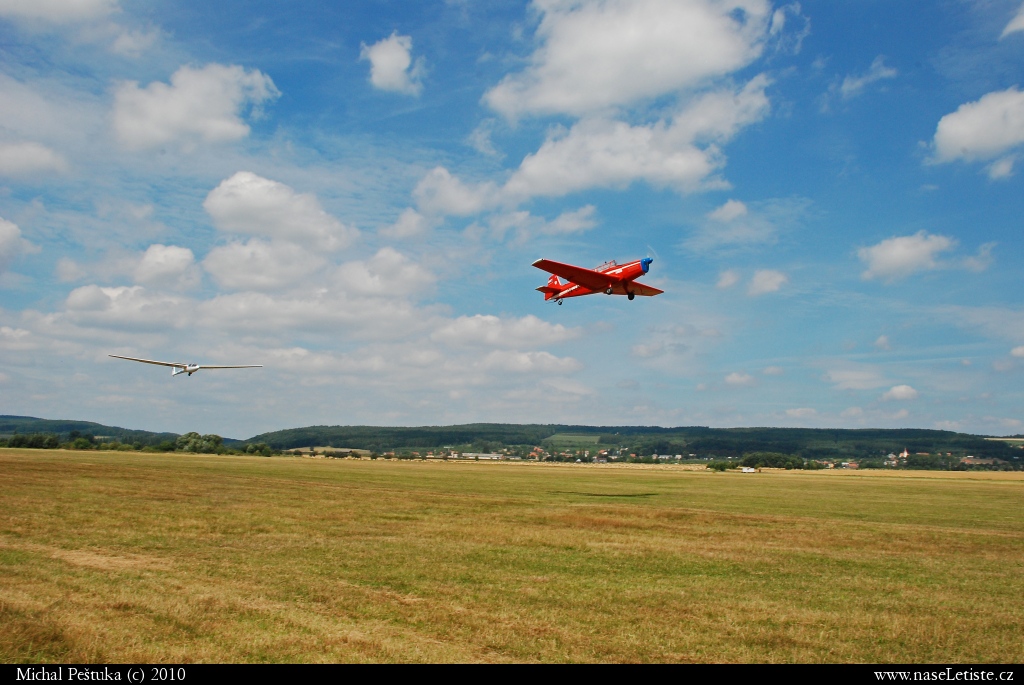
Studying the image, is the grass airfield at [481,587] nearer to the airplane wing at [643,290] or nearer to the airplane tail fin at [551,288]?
the airplane wing at [643,290]

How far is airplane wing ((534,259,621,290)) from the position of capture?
99.5ft

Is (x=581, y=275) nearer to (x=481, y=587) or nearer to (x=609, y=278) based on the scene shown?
(x=609, y=278)

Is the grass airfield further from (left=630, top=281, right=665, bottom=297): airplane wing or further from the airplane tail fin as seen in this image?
the airplane tail fin

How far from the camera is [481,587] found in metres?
13.5

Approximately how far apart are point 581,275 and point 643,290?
4.03 metres

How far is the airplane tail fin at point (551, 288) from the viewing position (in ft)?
127

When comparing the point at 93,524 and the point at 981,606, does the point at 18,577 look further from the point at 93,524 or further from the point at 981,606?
the point at 981,606

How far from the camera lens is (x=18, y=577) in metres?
12.8

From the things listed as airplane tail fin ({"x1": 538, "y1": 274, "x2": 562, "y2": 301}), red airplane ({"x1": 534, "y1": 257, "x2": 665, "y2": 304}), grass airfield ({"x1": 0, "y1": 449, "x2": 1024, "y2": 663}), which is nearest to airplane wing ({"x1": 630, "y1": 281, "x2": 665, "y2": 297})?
red airplane ({"x1": 534, "y1": 257, "x2": 665, "y2": 304})

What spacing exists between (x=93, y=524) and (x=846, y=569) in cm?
2275

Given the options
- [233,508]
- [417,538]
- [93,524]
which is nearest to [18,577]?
[93,524]

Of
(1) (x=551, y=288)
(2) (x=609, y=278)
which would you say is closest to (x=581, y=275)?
(2) (x=609, y=278)

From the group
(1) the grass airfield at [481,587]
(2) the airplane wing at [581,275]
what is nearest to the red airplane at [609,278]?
(2) the airplane wing at [581,275]

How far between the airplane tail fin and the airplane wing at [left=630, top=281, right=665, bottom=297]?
18.2 ft
